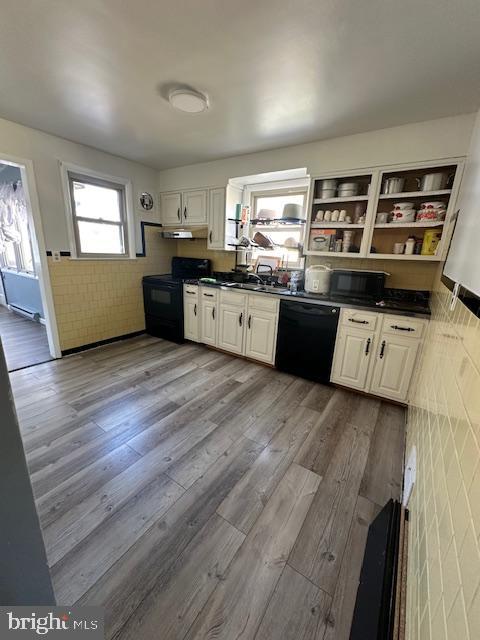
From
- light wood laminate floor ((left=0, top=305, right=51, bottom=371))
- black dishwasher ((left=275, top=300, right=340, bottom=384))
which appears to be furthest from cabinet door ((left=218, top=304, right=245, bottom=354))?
light wood laminate floor ((left=0, top=305, right=51, bottom=371))

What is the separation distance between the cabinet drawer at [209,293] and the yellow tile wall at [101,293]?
1.18 meters

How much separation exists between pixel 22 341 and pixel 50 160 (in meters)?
2.37

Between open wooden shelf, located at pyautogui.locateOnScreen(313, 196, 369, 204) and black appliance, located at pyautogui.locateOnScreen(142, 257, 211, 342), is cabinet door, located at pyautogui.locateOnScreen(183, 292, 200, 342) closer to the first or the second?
black appliance, located at pyautogui.locateOnScreen(142, 257, 211, 342)

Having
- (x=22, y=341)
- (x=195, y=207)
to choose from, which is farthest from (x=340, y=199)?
(x=22, y=341)

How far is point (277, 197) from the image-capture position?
3.38 meters

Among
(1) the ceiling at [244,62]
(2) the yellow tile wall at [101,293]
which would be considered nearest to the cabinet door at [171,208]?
(2) the yellow tile wall at [101,293]

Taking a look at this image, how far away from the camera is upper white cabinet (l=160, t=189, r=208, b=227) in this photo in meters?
3.54

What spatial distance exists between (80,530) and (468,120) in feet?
12.0

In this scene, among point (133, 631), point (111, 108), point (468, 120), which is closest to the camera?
point (133, 631)

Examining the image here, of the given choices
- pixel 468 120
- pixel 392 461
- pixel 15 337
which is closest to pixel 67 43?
pixel 468 120

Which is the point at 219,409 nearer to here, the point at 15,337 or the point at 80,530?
the point at 80,530

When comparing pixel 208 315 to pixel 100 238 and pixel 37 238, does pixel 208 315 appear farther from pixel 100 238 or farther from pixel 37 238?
pixel 37 238

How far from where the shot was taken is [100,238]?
11.2 feet

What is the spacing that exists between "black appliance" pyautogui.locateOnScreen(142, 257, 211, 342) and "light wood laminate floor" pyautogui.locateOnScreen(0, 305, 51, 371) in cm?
137
